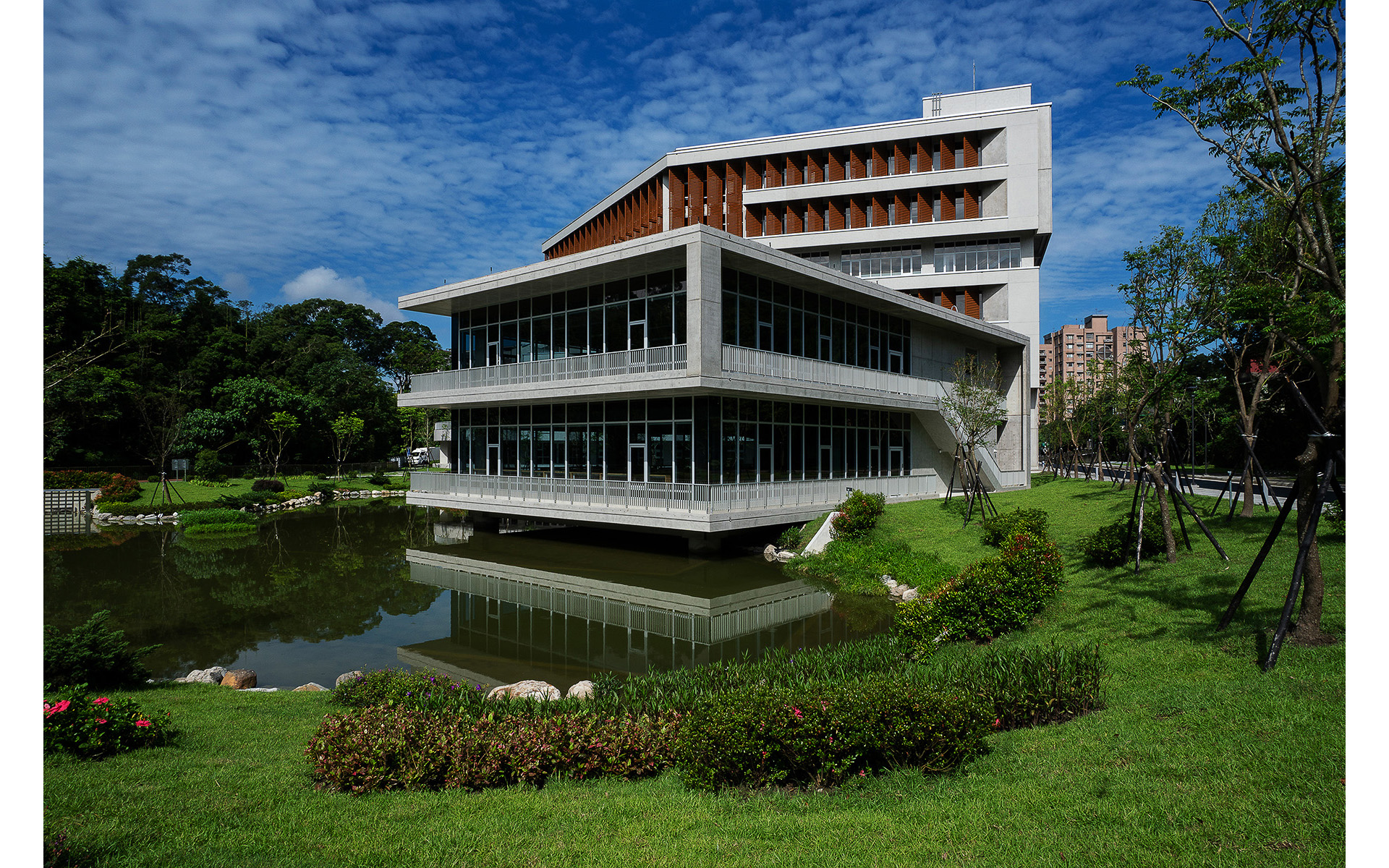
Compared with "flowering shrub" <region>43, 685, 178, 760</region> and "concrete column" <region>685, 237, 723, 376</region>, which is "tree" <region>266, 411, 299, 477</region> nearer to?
"concrete column" <region>685, 237, 723, 376</region>

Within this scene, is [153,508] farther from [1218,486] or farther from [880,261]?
[1218,486]

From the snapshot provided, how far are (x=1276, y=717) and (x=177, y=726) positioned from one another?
10584 millimetres

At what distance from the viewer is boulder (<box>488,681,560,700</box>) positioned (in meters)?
8.54

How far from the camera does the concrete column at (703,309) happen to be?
17.7m

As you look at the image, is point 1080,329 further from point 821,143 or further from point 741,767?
point 741,767

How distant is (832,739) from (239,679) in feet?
30.3

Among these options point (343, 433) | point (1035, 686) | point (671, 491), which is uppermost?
point (343, 433)

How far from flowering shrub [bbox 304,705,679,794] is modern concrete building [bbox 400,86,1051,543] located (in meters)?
11.3

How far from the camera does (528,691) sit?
9133 mm

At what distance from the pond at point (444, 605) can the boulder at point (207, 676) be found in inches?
23.9

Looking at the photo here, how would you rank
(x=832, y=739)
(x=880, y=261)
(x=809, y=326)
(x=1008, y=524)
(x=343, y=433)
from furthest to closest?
1. (x=343, y=433)
2. (x=880, y=261)
3. (x=809, y=326)
4. (x=1008, y=524)
5. (x=832, y=739)

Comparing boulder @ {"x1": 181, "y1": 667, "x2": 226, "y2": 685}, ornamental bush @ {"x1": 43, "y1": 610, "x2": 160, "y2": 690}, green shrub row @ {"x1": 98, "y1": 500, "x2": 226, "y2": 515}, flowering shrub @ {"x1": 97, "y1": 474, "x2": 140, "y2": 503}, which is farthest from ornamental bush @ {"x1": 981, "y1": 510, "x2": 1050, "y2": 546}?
flowering shrub @ {"x1": 97, "y1": 474, "x2": 140, "y2": 503}

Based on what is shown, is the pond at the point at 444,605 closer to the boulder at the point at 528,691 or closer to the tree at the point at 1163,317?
the boulder at the point at 528,691

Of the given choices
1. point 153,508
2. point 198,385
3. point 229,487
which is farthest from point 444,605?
point 198,385
